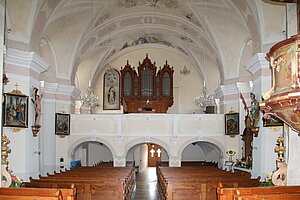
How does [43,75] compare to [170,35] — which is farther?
[170,35]

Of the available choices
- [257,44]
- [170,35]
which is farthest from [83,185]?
[170,35]

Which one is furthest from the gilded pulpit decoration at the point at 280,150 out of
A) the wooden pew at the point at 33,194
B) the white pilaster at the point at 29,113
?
the white pilaster at the point at 29,113

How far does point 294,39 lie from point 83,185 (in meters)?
6.67

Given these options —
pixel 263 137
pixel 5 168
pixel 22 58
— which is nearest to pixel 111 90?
pixel 22 58

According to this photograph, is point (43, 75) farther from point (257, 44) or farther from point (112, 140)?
point (257, 44)

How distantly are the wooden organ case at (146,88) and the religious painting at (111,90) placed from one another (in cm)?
194

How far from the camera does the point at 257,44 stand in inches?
549

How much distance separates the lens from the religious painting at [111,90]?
26122 millimetres

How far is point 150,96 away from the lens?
23875 mm

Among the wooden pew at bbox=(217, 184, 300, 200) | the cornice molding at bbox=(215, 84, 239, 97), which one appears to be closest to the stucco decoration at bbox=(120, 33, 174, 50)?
the cornice molding at bbox=(215, 84, 239, 97)

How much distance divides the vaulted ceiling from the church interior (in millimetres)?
55

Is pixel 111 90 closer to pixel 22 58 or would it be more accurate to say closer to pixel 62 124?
pixel 62 124

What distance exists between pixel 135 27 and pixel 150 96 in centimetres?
465

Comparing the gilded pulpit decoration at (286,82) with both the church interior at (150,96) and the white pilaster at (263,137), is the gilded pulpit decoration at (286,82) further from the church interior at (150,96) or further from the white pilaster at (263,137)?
the white pilaster at (263,137)
